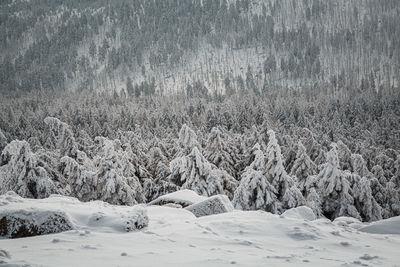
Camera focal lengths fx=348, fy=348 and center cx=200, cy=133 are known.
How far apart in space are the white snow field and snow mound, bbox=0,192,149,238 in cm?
3

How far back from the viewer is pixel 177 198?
13.6 metres

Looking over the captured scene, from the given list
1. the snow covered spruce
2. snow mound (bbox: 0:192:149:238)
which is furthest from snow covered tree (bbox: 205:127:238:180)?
snow mound (bbox: 0:192:149:238)

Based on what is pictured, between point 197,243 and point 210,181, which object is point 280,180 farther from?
point 197,243

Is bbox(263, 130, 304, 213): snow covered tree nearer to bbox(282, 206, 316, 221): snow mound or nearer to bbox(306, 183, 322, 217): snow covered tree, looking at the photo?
bbox(306, 183, 322, 217): snow covered tree

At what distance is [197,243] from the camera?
774 centimetres

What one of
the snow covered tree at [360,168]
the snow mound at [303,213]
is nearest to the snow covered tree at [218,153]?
the snow covered tree at [360,168]

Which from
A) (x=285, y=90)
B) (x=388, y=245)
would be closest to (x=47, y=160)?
(x=388, y=245)

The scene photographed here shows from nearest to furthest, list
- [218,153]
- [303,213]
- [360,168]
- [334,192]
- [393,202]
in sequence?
[303,213] → [334,192] → [393,202] → [360,168] → [218,153]

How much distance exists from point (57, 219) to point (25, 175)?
40.1 ft

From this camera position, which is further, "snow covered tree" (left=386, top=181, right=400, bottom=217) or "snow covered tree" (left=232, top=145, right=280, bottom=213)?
"snow covered tree" (left=386, top=181, right=400, bottom=217)

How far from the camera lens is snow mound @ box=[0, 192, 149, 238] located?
7812mm

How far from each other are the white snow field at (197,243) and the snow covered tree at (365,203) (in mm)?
9939

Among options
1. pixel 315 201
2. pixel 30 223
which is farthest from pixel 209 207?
pixel 315 201

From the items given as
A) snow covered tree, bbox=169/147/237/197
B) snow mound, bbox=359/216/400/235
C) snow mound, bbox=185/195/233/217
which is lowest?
snow covered tree, bbox=169/147/237/197
